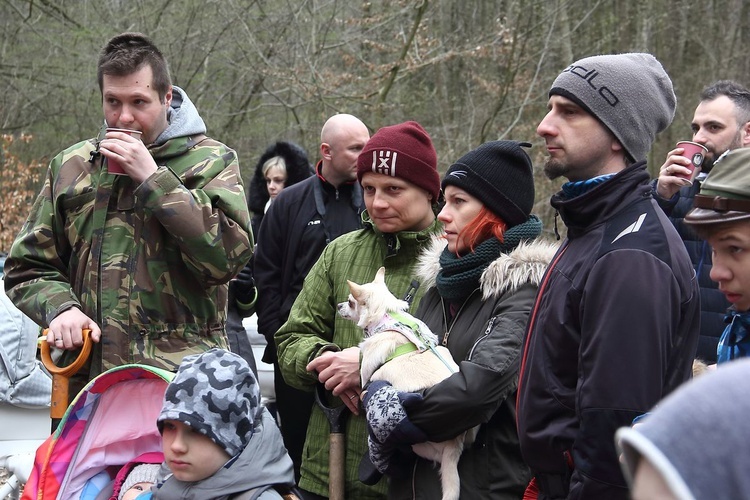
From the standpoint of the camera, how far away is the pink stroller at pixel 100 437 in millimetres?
3506

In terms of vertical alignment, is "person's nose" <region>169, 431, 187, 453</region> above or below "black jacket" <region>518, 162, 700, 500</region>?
below

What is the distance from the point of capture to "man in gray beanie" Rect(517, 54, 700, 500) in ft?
8.13

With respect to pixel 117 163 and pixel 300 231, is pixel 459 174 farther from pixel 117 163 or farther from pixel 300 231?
pixel 300 231

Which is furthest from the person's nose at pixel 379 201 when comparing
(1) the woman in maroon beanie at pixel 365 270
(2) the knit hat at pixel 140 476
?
(2) the knit hat at pixel 140 476

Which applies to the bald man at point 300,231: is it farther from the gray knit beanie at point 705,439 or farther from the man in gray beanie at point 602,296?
the gray knit beanie at point 705,439

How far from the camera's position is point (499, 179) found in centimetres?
352

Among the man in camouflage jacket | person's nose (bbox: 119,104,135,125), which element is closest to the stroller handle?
the man in camouflage jacket

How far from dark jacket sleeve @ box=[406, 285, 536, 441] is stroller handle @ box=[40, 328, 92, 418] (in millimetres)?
1333

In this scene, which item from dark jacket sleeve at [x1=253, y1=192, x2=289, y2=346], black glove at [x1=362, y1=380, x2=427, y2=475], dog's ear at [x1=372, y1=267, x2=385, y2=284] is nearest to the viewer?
black glove at [x1=362, y1=380, x2=427, y2=475]

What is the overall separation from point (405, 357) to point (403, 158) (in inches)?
38.8

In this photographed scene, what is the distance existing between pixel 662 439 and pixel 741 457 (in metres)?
0.09

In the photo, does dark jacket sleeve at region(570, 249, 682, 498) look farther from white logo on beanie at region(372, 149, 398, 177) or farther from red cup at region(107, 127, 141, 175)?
red cup at region(107, 127, 141, 175)

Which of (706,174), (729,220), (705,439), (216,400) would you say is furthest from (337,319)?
(705,439)

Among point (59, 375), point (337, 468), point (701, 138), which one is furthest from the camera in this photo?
point (701, 138)
